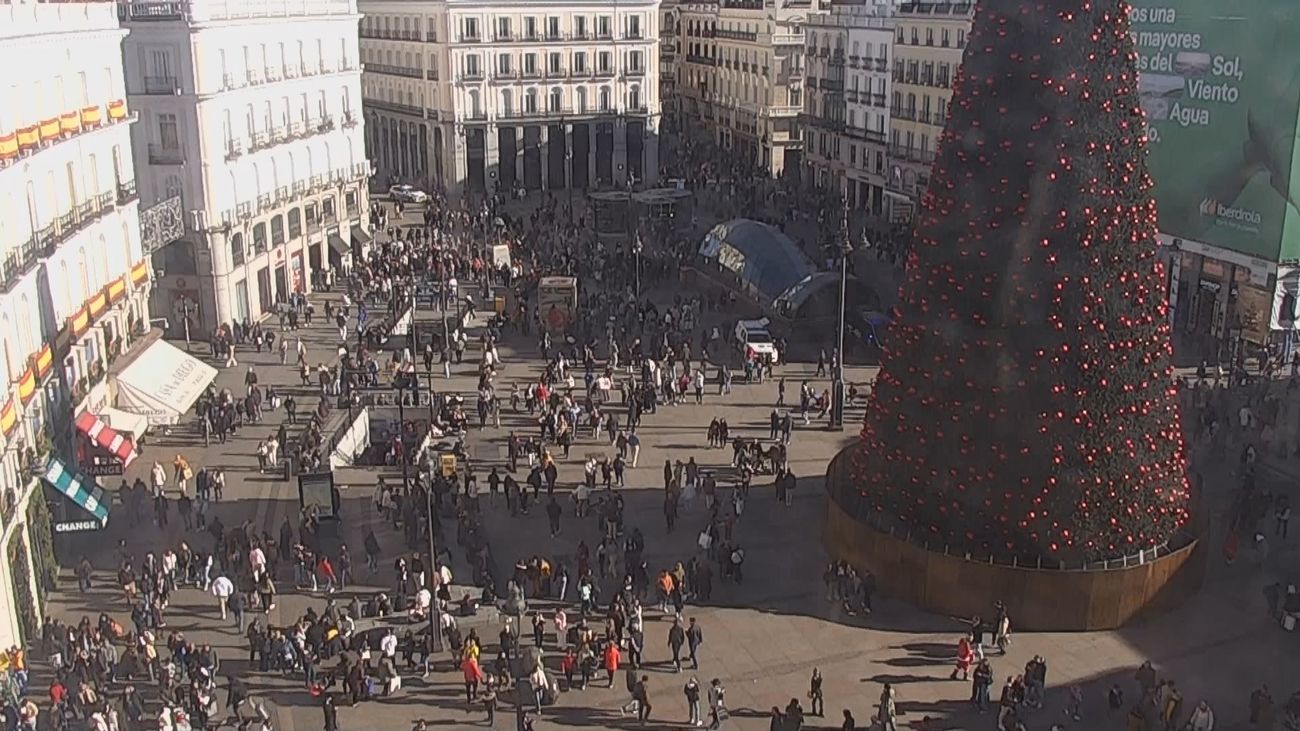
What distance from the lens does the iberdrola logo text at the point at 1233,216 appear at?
157 feet

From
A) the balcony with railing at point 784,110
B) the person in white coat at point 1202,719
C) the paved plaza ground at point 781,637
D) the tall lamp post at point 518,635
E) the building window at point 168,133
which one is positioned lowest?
the paved plaza ground at point 781,637

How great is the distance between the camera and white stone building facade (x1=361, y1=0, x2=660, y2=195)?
89000mm

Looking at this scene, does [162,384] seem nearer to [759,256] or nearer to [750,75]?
[759,256]

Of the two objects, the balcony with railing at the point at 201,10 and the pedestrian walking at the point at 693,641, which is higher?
the balcony with railing at the point at 201,10

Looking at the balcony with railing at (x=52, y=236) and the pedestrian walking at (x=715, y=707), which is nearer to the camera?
the pedestrian walking at (x=715, y=707)

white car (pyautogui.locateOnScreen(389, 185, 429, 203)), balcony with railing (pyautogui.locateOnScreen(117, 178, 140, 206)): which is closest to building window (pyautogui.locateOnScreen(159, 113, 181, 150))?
balcony with railing (pyautogui.locateOnScreen(117, 178, 140, 206))

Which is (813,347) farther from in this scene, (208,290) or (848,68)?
(848,68)

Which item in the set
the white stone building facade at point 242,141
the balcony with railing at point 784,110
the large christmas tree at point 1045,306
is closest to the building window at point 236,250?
the white stone building facade at point 242,141

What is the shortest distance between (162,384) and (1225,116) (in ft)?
125

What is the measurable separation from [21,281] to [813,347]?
30157 millimetres

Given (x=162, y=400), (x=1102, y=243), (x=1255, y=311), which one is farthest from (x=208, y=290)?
(x=1255, y=311)

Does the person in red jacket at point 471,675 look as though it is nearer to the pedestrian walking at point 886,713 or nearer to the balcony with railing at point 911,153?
the pedestrian walking at point 886,713

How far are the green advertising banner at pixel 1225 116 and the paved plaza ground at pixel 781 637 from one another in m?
12.9

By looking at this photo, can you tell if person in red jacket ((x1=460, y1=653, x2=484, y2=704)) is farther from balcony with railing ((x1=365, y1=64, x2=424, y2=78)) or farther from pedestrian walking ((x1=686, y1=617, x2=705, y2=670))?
balcony with railing ((x1=365, y1=64, x2=424, y2=78))
